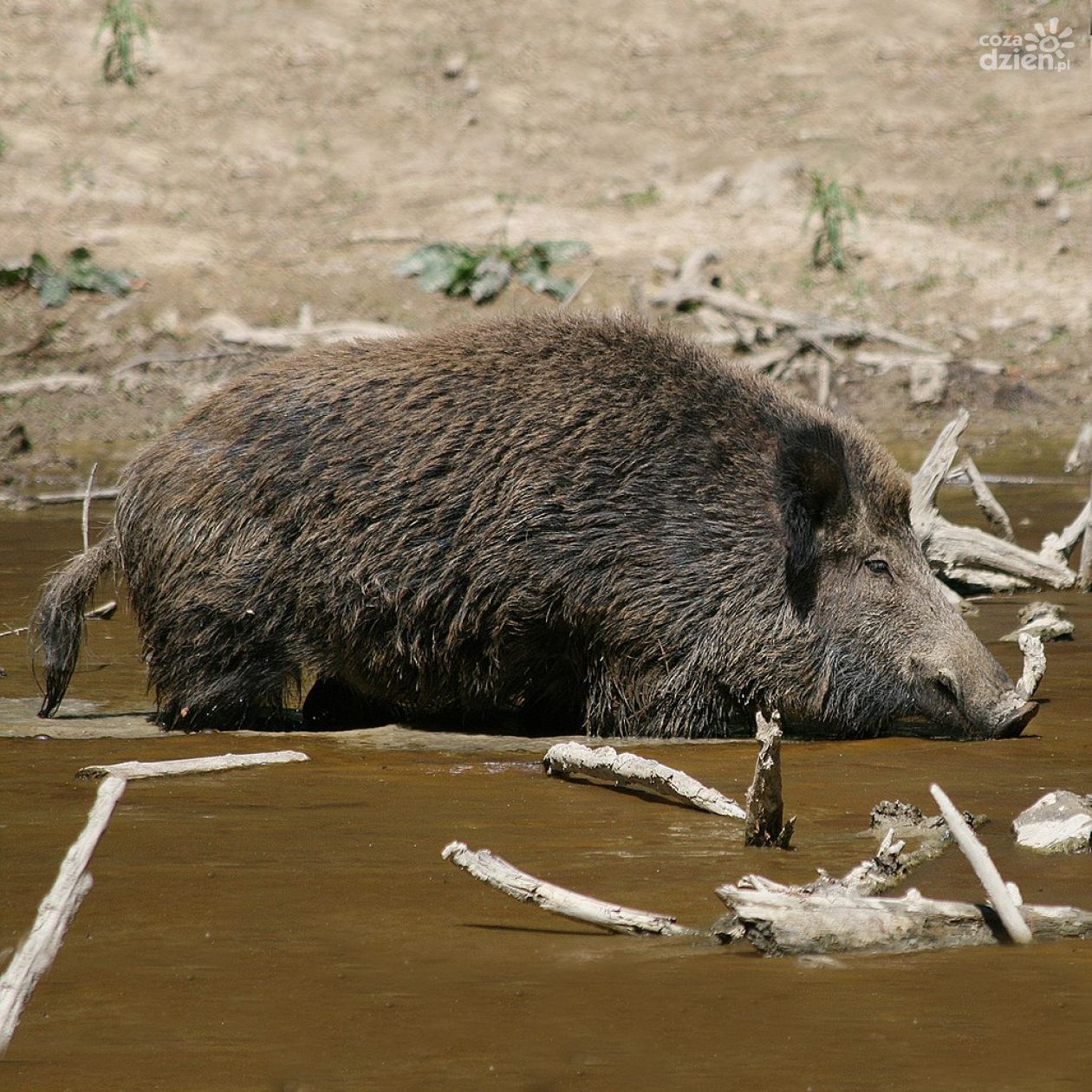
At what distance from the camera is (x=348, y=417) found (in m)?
6.43

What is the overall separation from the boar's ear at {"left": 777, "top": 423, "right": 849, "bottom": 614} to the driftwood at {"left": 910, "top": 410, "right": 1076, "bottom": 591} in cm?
150

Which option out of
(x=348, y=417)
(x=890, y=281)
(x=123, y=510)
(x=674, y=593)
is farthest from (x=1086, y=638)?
(x=890, y=281)

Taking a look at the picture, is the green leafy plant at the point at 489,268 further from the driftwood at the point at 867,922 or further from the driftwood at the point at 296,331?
the driftwood at the point at 867,922

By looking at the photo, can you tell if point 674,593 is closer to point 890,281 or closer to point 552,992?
point 552,992

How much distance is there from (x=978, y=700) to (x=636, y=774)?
162 centimetres

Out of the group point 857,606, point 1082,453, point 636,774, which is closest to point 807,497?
point 857,606

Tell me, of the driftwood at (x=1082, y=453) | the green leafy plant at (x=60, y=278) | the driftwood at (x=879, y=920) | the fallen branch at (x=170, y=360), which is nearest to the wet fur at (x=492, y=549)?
the driftwood at (x=879, y=920)

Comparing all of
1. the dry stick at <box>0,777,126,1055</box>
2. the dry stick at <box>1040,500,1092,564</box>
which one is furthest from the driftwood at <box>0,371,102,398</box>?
the dry stick at <box>0,777,126,1055</box>

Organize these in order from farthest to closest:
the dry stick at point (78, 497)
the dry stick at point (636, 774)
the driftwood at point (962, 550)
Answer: the driftwood at point (962, 550) → the dry stick at point (78, 497) → the dry stick at point (636, 774)

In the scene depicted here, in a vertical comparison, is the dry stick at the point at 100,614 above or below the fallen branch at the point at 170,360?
below

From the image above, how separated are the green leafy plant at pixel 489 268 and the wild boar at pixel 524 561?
26.5 feet

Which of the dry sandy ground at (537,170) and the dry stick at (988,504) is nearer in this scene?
the dry stick at (988,504)

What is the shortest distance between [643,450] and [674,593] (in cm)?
54

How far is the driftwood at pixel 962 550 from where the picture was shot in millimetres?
8156
